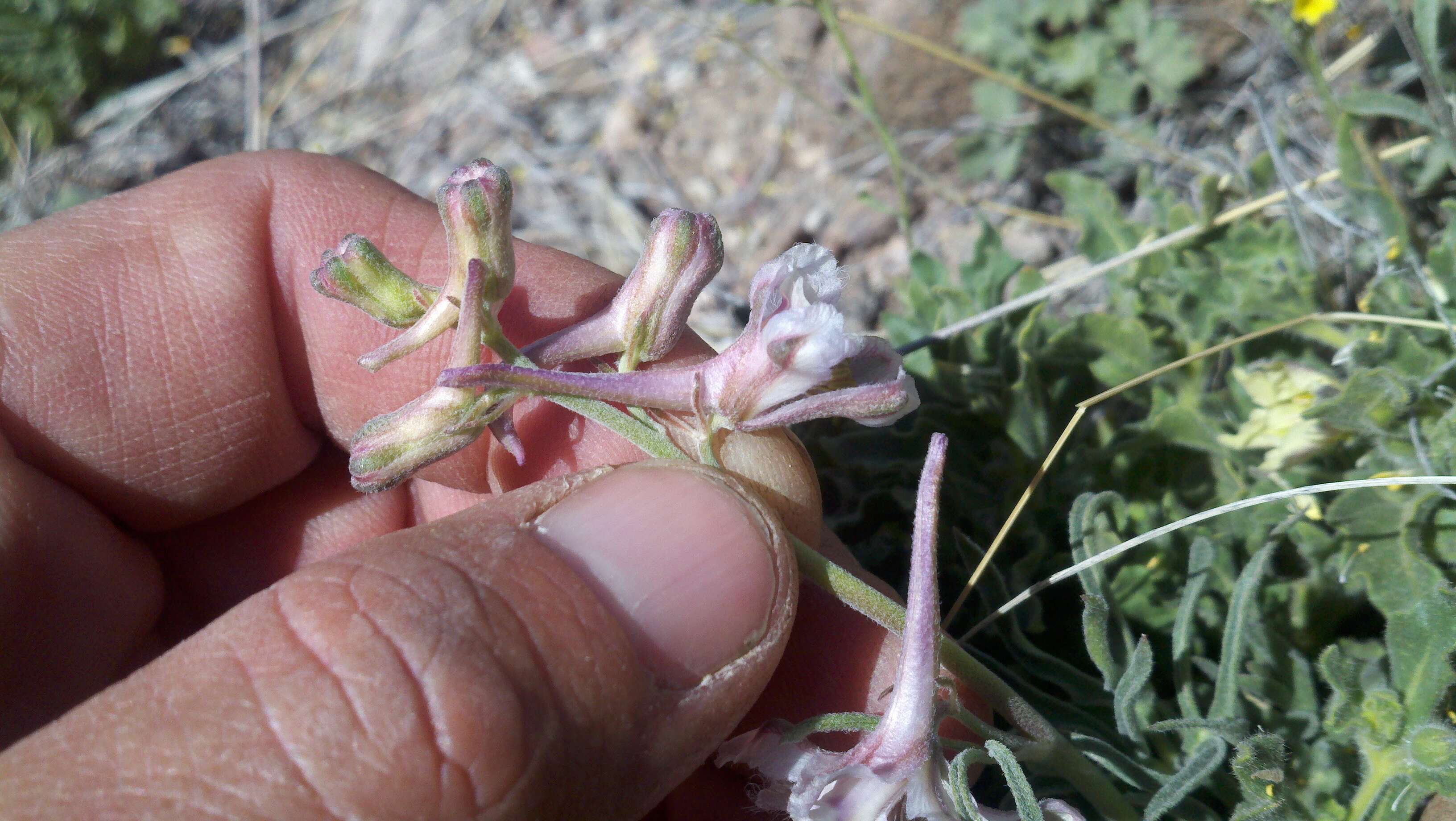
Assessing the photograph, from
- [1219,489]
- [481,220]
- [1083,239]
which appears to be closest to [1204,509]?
[1219,489]

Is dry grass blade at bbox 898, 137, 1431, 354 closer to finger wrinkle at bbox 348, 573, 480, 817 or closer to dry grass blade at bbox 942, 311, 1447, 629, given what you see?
dry grass blade at bbox 942, 311, 1447, 629

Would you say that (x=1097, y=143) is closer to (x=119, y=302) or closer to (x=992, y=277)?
(x=992, y=277)

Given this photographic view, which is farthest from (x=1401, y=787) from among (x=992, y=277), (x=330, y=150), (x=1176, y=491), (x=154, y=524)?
(x=330, y=150)

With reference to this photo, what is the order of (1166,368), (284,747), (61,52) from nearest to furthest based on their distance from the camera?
(284,747), (1166,368), (61,52)

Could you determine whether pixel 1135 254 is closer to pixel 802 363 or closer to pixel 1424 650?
pixel 1424 650

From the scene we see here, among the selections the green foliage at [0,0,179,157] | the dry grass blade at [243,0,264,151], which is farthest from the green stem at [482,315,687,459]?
the green foliage at [0,0,179,157]

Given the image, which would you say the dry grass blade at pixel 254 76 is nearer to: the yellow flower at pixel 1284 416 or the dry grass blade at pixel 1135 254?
the dry grass blade at pixel 1135 254
